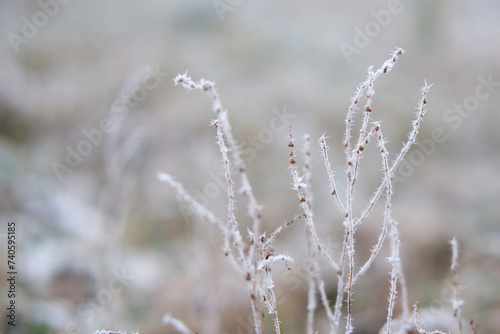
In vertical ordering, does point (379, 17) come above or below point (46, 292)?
above

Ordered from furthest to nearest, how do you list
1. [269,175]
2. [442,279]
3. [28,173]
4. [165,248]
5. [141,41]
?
[141,41], [269,175], [28,173], [165,248], [442,279]

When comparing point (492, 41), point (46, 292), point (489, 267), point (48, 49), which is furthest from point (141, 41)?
point (489, 267)

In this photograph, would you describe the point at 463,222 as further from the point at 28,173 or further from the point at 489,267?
the point at 28,173

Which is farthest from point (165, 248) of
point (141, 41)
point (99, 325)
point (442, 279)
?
point (141, 41)

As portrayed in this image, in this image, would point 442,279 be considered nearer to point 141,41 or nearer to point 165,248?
point 165,248

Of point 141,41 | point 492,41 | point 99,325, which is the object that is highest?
point 141,41

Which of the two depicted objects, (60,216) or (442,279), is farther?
(60,216)

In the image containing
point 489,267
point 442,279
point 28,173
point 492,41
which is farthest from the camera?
point 492,41
